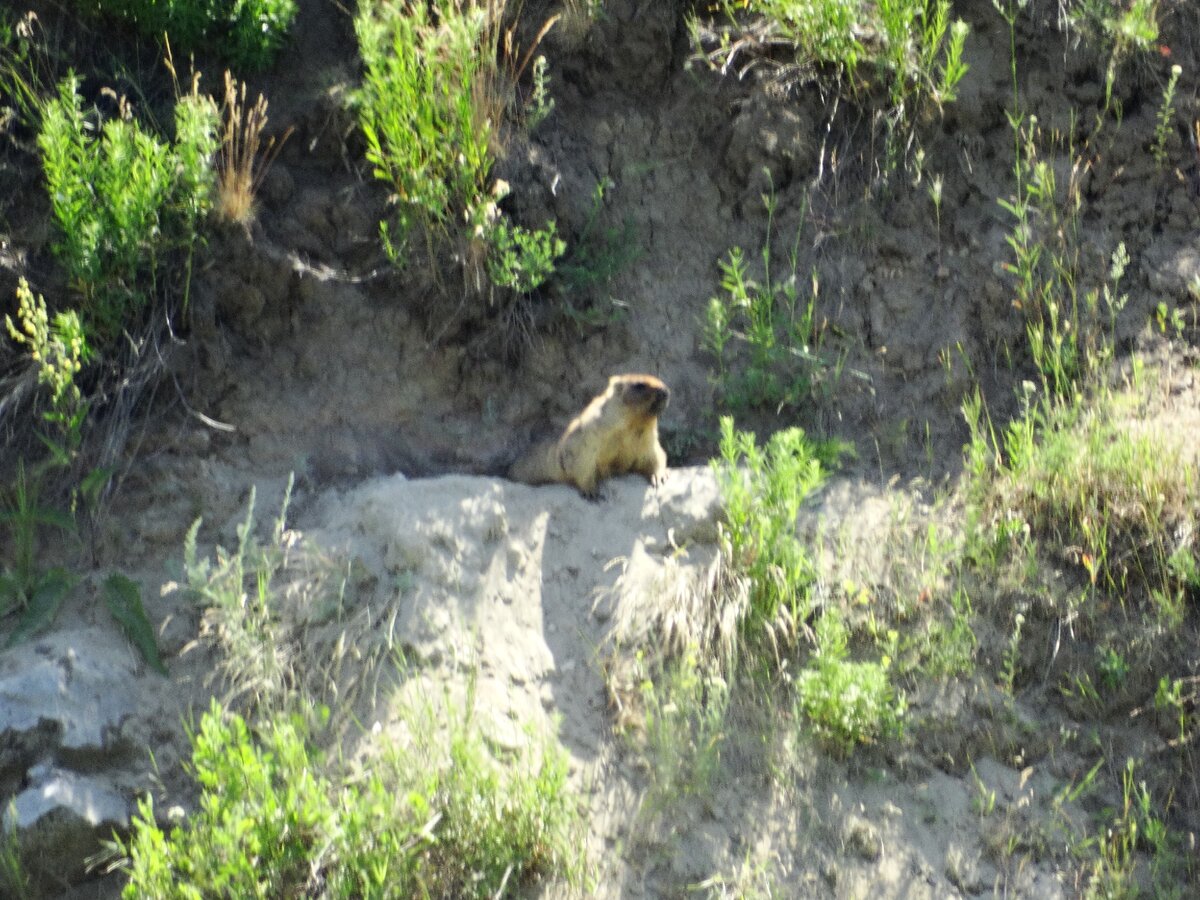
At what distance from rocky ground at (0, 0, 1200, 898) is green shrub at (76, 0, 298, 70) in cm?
23

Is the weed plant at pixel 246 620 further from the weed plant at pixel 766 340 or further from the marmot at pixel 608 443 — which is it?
the weed plant at pixel 766 340

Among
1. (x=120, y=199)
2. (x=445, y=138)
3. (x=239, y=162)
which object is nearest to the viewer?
(x=120, y=199)

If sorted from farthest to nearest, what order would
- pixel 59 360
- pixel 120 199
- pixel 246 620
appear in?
pixel 120 199
pixel 59 360
pixel 246 620

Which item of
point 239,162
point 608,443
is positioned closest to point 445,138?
point 239,162

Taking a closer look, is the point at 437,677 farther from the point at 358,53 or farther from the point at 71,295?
the point at 358,53

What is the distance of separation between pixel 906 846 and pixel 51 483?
3775 mm

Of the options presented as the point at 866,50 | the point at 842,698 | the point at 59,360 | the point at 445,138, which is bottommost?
the point at 842,698

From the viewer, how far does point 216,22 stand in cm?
649

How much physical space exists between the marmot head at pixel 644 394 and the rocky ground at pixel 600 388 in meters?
0.35

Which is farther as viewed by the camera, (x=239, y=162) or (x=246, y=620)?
(x=239, y=162)

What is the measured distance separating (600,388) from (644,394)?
552 millimetres

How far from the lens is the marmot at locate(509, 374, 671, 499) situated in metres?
6.25

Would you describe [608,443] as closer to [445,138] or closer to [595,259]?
[595,259]

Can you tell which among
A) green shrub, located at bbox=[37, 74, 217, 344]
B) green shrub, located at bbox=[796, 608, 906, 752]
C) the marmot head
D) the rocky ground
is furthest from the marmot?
green shrub, located at bbox=[37, 74, 217, 344]
